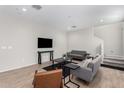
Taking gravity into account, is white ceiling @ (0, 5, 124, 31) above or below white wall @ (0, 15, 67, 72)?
above

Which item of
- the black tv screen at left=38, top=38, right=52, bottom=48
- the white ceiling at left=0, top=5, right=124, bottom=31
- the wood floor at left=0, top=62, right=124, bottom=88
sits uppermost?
the white ceiling at left=0, top=5, right=124, bottom=31

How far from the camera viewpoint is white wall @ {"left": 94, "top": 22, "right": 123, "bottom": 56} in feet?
19.2

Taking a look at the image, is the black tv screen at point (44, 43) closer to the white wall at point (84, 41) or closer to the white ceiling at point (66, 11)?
the white ceiling at point (66, 11)

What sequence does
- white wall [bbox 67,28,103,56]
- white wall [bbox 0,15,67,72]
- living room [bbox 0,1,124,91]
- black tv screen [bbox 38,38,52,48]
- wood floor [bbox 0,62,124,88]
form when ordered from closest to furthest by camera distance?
wood floor [bbox 0,62,124,88]
living room [bbox 0,1,124,91]
white wall [bbox 0,15,67,72]
black tv screen [bbox 38,38,52,48]
white wall [bbox 67,28,103,56]

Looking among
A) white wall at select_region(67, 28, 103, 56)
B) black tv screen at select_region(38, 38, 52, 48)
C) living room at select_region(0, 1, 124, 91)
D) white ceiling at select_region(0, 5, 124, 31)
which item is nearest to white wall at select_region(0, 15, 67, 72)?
living room at select_region(0, 1, 124, 91)

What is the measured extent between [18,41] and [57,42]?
3.15 meters

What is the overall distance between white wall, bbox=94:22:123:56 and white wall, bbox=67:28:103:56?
767 millimetres

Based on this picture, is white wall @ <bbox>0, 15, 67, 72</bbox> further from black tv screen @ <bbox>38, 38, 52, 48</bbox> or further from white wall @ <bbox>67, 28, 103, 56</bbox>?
white wall @ <bbox>67, 28, 103, 56</bbox>

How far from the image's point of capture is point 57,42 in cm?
677

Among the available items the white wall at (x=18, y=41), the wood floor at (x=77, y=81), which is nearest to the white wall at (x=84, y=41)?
the white wall at (x=18, y=41)

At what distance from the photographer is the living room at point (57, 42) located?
9.50 ft

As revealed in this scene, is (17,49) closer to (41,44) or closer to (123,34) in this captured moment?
(41,44)
